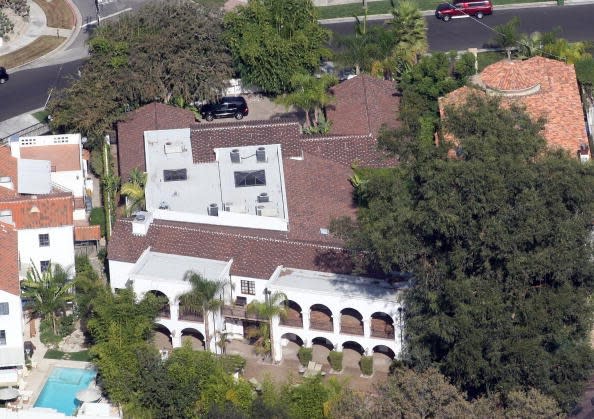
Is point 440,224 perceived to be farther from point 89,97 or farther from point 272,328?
point 89,97

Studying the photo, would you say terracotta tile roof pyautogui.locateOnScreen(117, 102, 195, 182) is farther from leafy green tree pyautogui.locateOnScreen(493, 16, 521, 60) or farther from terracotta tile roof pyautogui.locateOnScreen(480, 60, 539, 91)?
leafy green tree pyautogui.locateOnScreen(493, 16, 521, 60)

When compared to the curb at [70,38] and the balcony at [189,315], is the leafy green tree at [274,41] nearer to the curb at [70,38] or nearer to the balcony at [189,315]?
the curb at [70,38]

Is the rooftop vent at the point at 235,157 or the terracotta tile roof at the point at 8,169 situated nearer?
the terracotta tile roof at the point at 8,169

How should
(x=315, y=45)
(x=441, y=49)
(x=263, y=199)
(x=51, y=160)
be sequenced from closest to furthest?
1. (x=263, y=199)
2. (x=51, y=160)
3. (x=315, y=45)
4. (x=441, y=49)

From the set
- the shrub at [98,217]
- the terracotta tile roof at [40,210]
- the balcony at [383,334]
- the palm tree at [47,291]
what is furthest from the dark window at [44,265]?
the balcony at [383,334]

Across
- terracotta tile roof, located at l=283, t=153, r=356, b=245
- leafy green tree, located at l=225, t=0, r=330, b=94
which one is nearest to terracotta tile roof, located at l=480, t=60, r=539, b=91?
leafy green tree, located at l=225, t=0, r=330, b=94

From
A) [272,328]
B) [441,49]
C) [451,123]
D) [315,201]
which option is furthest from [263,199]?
[441,49]

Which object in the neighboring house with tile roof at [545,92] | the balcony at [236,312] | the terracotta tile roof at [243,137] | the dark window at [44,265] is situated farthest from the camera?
the neighboring house with tile roof at [545,92]
